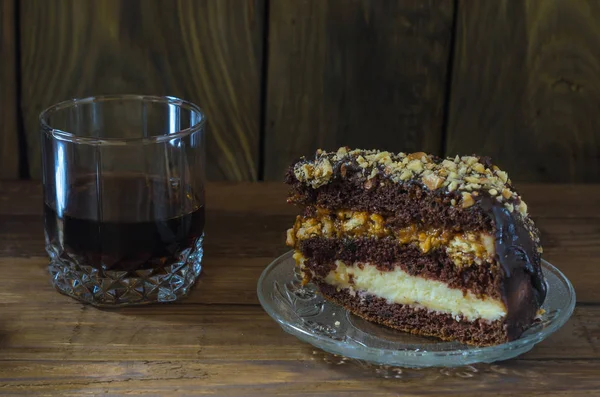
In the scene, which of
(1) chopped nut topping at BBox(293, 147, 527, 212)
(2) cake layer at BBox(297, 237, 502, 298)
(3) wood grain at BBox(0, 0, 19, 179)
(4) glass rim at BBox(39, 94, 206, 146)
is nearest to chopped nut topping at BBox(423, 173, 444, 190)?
(1) chopped nut topping at BBox(293, 147, 527, 212)

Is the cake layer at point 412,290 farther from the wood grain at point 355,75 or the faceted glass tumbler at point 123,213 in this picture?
the wood grain at point 355,75

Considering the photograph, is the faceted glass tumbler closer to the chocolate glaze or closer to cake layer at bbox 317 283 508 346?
cake layer at bbox 317 283 508 346

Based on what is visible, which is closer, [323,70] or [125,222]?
[125,222]

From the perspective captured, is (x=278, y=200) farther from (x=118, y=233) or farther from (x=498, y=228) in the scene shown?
(x=498, y=228)

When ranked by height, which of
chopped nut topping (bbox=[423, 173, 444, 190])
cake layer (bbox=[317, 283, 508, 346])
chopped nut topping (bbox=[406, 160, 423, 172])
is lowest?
cake layer (bbox=[317, 283, 508, 346])

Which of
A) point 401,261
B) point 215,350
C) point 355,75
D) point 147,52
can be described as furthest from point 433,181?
point 147,52

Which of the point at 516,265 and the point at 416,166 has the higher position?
the point at 416,166

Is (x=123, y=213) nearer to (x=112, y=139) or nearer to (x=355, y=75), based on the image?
(x=112, y=139)
